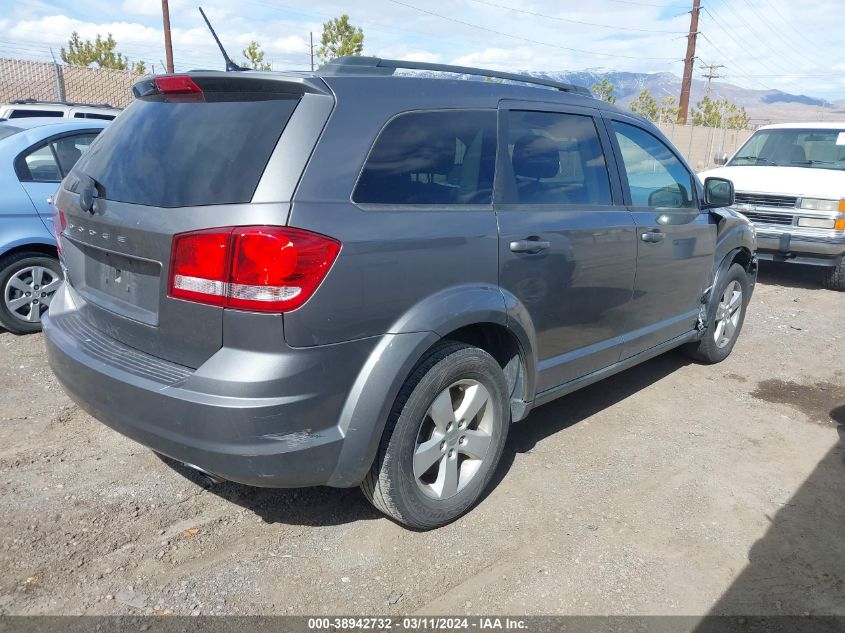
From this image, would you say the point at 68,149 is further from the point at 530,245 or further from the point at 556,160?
the point at 530,245

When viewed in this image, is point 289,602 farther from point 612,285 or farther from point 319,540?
point 612,285

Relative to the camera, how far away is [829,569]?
2922 millimetres

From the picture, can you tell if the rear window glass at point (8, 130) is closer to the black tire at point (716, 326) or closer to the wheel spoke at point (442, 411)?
the wheel spoke at point (442, 411)

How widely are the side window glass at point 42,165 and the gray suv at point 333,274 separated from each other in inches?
105

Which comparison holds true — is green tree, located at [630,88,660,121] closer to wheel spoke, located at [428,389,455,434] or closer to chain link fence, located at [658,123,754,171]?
chain link fence, located at [658,123,754,171]

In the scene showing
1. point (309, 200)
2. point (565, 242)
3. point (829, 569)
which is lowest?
point (829, 569)

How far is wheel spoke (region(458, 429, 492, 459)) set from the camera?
309cm

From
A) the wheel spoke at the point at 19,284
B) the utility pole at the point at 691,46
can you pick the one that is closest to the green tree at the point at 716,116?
the utility pole at the point at 691,46

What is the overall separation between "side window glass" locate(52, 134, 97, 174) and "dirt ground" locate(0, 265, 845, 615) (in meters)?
2.06

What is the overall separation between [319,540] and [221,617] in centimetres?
58

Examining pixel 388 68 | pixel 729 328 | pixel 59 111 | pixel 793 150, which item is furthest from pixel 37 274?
pixel 793 150

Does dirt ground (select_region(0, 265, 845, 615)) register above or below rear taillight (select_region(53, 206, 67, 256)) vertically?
below

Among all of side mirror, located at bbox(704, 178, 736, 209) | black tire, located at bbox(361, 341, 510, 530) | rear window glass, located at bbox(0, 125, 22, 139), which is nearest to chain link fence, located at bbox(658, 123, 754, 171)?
side mirror, located at bbox(704, 178, 736, 209)

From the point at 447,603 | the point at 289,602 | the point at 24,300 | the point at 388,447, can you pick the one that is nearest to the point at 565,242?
the point at 388,447
